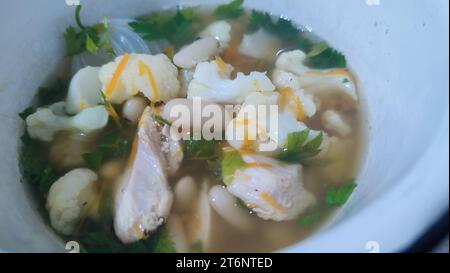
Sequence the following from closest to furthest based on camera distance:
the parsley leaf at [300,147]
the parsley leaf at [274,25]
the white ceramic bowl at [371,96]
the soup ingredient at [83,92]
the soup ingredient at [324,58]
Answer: the white ceramic bowl at [371,96] < the parsley leaf at [300,147] < the soup ingredient at [83,92] < the soup ingredient at [324,58] < the parsley leaf at [274,25]

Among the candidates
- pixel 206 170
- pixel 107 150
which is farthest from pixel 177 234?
pixel 107 150

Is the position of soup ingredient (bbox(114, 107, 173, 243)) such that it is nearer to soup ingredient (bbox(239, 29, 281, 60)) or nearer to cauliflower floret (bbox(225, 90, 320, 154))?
cauliflower floret (bbox(225, 90, 320, 154))

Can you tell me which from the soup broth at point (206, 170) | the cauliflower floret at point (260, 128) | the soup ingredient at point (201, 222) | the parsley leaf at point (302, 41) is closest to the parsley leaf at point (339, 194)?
the soup broth at point (206, 170)

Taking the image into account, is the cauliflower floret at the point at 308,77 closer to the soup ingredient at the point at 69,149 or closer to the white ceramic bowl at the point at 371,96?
the white ceramic bowl at the point at 371,96

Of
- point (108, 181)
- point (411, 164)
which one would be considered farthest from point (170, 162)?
point (411, 164)
